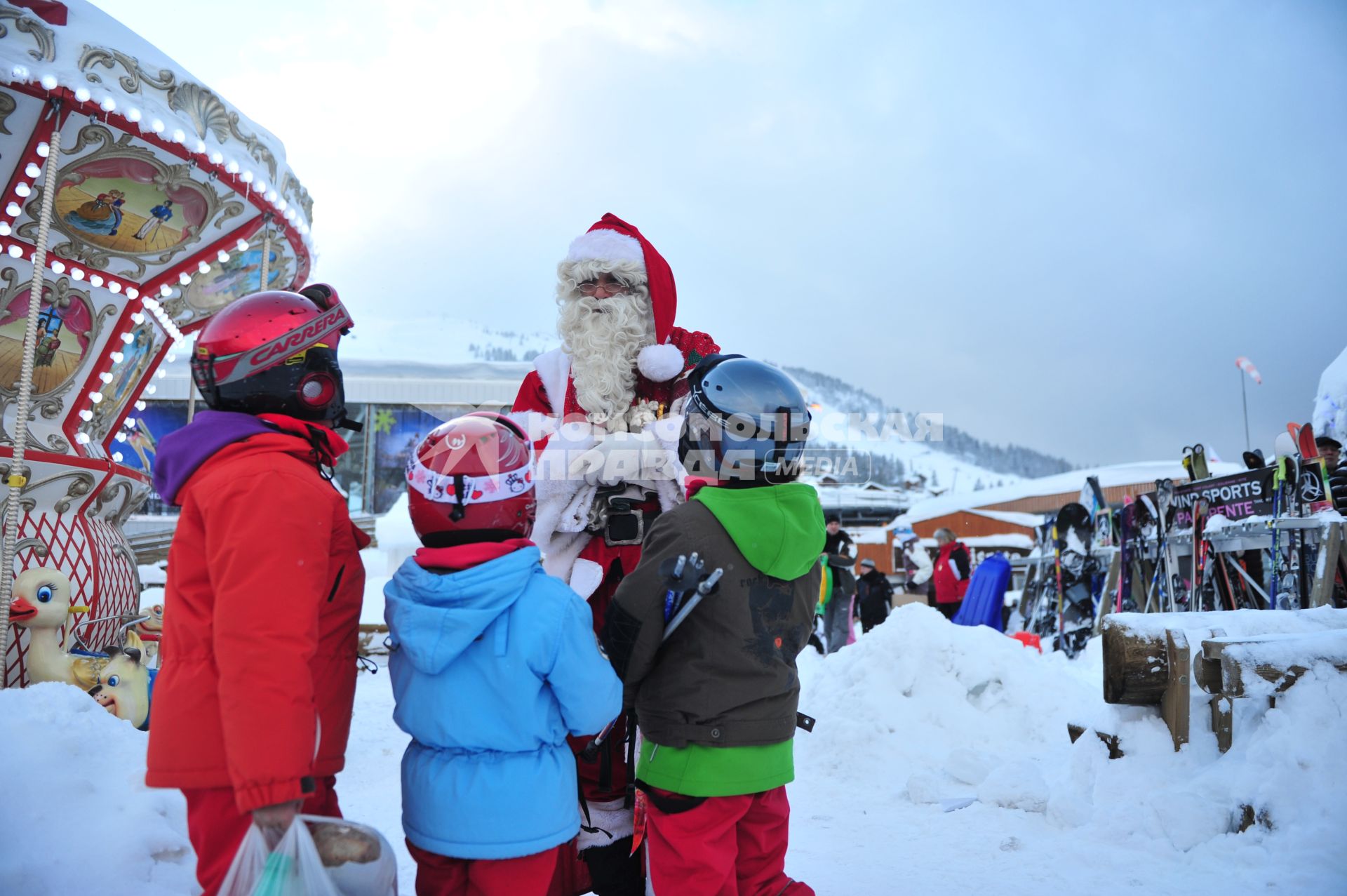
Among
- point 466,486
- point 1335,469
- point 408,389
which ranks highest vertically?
point 408,389

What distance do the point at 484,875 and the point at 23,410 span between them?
14.0 ft

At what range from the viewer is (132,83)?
489 centimetres

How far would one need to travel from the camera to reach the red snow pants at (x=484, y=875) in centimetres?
198

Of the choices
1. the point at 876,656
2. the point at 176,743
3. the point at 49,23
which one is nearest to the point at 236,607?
the point at 176,743

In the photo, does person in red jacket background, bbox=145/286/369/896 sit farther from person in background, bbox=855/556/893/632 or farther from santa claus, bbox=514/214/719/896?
person in background, bbox=855/556/893/632

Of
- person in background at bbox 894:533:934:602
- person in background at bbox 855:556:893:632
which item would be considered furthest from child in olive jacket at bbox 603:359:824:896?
person in background at bbox 894:533:934:602

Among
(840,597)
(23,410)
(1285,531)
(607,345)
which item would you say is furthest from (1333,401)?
(23,410)

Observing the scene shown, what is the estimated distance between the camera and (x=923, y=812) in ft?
13.5


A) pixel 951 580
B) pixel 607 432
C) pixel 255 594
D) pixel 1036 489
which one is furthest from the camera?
pixel 1036 489

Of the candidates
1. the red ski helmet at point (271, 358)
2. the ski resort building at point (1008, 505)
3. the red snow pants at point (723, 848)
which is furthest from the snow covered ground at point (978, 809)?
the ski resort building at point (1008, 505)

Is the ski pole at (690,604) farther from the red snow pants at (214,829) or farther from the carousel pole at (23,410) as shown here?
the carousel pole at (23,410)

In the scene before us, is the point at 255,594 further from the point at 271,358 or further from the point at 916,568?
the point at 916,568

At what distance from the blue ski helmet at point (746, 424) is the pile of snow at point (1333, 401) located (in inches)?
440

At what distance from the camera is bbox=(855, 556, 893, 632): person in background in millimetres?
12117
